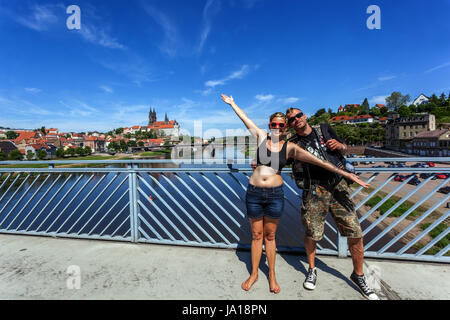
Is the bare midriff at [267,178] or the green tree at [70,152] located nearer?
the bare midriff at [267,178]

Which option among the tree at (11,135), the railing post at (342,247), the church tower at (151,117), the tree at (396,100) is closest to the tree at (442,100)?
the tree at (396,100)

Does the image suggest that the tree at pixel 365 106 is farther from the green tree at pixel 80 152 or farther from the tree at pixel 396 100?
the green tree at pixel 80 152

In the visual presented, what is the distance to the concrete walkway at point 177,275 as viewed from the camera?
202 cm

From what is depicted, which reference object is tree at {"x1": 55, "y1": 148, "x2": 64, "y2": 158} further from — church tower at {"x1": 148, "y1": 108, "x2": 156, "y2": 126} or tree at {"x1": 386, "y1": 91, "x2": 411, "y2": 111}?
tree at {"x1": 386, "y1": 91, "x2": 411, "y2": 111}

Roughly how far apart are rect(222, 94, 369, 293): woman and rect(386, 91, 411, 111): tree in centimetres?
10570

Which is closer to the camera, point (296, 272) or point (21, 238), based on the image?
point (296, 272)

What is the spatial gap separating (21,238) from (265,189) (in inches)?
157

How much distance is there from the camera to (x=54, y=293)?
6.81ft

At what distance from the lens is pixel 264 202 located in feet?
6.45

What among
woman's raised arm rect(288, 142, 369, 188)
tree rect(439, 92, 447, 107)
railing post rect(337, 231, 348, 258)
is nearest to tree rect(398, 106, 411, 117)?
tree rect(439, 92, 447, 107)

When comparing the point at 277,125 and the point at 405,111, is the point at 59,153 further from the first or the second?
the point at 405,111

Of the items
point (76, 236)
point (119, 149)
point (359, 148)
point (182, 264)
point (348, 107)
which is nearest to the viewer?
point (182, 264)
